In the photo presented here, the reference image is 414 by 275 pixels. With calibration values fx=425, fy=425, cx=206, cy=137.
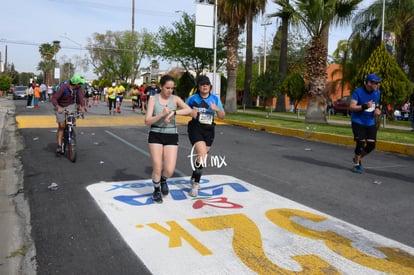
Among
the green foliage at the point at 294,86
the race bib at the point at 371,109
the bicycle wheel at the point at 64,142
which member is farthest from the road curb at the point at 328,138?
the bicycle wheel at the point at 64,142

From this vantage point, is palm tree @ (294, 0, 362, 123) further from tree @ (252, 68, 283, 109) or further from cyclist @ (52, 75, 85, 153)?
cyclist @ (52, 75, 85, 153)

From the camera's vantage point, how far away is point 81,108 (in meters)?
9.34

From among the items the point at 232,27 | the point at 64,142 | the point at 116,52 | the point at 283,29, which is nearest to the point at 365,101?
the point at 64,142

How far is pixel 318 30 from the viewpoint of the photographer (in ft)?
60.2

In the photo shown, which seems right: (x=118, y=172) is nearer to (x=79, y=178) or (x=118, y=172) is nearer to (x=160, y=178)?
(x=79, y=178)

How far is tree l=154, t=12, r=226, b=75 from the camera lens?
3419 centimetres

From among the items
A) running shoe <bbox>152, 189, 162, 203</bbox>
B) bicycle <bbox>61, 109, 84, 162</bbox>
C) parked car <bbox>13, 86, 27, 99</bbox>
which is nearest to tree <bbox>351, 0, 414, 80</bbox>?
bicycle <bbox>61, 109, 84, 162</bbox>

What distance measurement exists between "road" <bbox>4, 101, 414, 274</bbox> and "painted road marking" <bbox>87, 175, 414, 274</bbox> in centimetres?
1

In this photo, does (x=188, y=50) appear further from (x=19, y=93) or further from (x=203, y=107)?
(x=203, y=107)

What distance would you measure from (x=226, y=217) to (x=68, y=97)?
543 cm

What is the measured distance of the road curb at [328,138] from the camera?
10.9 metres

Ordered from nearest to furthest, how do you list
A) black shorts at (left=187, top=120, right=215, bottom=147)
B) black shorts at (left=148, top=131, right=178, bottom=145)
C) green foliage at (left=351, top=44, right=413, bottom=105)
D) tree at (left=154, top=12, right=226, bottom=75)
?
black shorts at (left=148, top=131, right=178, bottom=145), black shorts at (left=187, top=120, right=215, bottom=147), green foliage at (left=351, top=44, right=413, bottom=105), tree at (left=154, top=12, right=226, bottom=75)

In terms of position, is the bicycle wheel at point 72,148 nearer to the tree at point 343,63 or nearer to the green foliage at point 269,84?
the green foliage at point 269,84

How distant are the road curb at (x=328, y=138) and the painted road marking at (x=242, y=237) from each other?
6.18 meters
